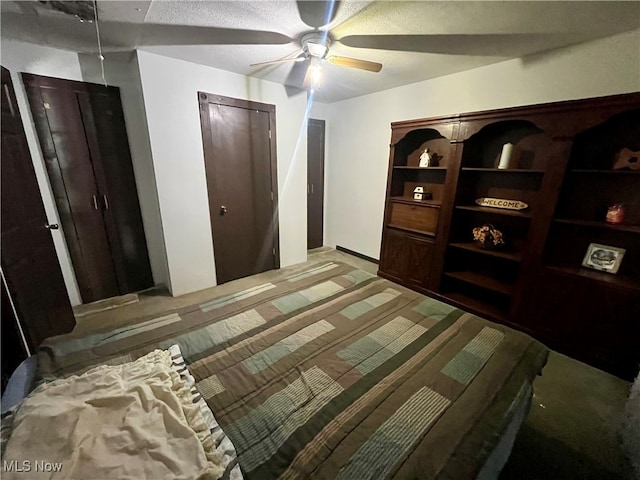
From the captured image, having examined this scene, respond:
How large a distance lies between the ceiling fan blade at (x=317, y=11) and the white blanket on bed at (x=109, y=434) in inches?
79.3

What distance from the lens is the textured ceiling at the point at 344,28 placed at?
4.76ft

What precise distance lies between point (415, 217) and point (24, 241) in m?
3.20

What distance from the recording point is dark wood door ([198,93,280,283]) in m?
2.60

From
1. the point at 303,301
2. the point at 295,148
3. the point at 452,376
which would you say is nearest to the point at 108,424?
the point at 303,301

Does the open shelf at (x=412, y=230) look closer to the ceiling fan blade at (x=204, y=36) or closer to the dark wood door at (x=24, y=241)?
the ceiling fan blade at (x=204, y=36)

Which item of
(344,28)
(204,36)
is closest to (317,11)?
(344,28)

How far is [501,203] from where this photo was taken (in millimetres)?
2289

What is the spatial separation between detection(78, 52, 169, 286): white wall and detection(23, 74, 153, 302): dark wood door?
7cm

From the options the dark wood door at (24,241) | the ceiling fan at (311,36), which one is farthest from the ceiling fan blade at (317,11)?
the dark wood door at (24,241)

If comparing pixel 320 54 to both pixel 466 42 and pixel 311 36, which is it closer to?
pixel 311 36

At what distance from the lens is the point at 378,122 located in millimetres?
3330

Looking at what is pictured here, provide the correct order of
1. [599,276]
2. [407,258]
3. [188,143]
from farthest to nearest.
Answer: [407,258] → [188,143] → [599,276]

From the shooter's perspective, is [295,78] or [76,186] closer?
[76,186]

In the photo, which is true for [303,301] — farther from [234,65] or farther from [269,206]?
[234,65]
